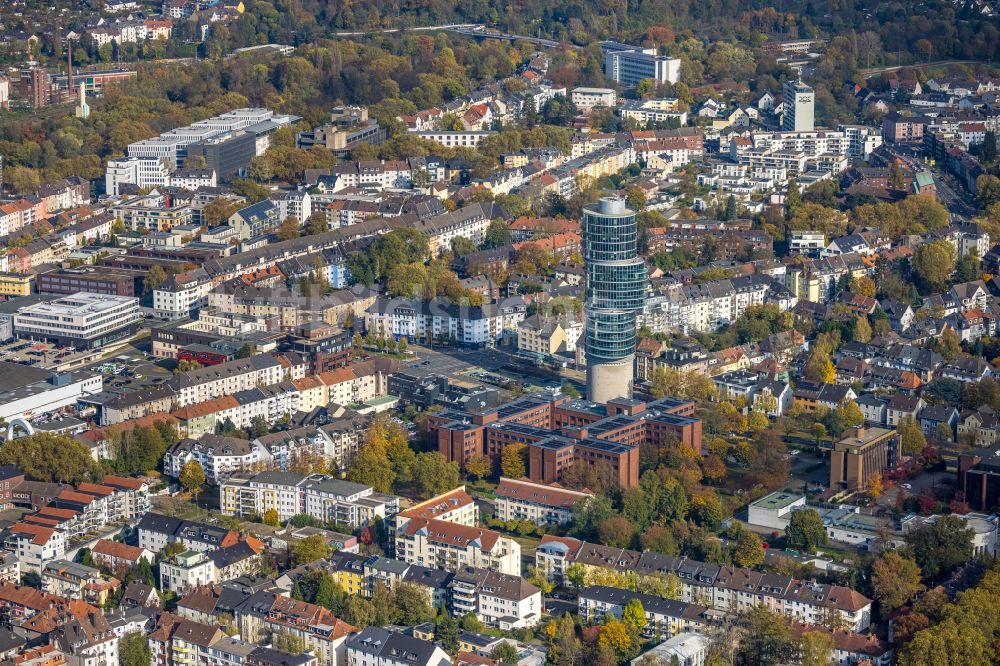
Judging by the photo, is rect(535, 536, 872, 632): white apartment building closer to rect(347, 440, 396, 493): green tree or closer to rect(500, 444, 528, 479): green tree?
rect(500, 444, 528, 479): green tree

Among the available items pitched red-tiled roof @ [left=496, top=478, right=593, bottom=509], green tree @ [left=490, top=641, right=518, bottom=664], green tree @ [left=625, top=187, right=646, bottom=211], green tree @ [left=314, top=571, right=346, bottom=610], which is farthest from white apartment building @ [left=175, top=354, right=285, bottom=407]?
green tree @ [left=625, top=187, right=646, bottom=211]

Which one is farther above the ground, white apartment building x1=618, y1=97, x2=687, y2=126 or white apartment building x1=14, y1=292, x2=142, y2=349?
white apartment building x1=618, y1=97, x2=687, y2=126

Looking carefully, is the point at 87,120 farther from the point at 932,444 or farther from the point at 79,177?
the point at 932,444

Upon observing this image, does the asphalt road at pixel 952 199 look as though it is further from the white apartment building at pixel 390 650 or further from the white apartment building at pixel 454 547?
the white apartment building at pixel 390 650

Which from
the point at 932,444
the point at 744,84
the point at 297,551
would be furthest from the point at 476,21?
the point at 297,551

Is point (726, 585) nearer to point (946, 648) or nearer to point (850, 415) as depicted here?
point (946, 648)

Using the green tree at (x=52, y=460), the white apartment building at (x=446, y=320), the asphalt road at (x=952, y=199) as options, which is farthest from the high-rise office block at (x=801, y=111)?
the green tree at (x=52, y=460)
